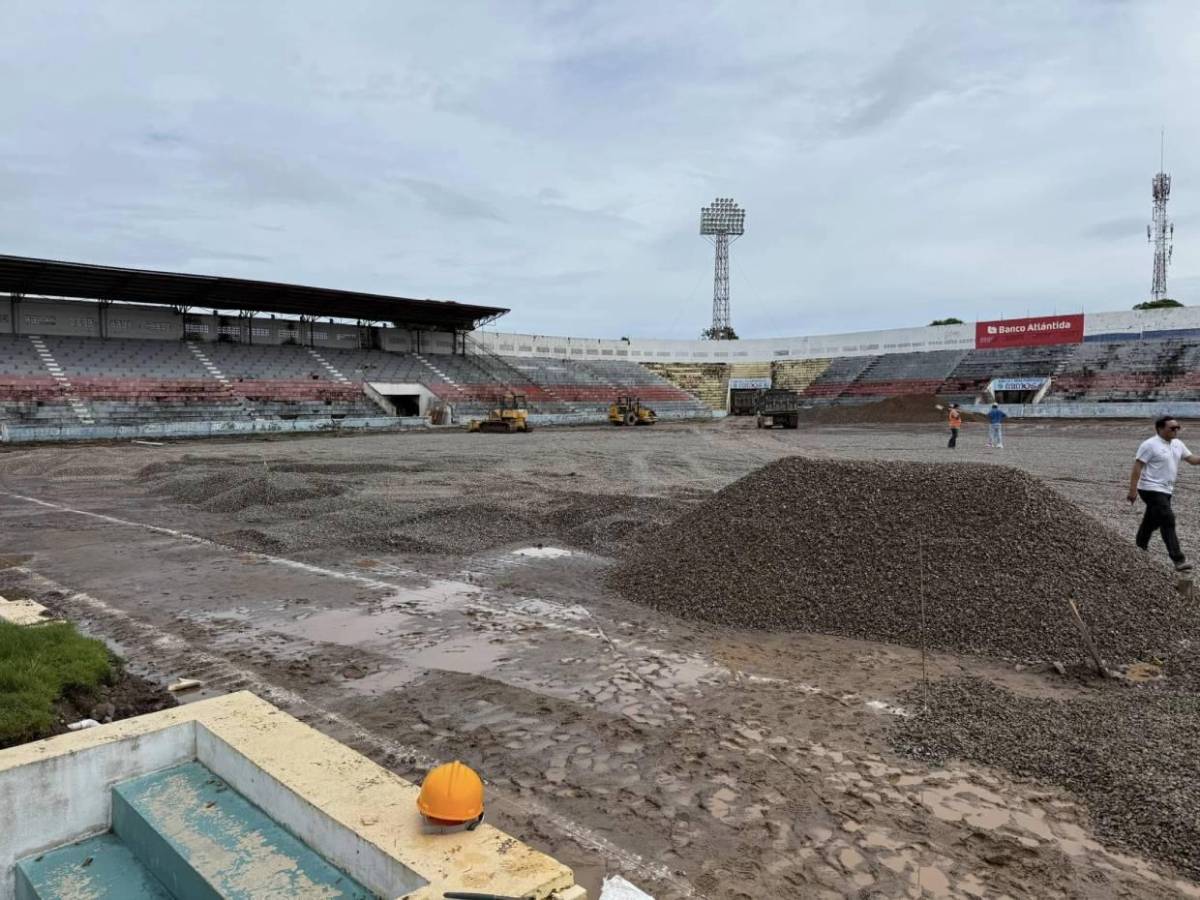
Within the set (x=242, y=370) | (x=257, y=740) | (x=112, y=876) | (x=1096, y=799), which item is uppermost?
(x=242, y=370)

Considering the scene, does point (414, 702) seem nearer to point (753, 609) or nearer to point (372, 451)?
point (753, 609)

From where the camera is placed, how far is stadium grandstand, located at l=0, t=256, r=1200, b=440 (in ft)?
119

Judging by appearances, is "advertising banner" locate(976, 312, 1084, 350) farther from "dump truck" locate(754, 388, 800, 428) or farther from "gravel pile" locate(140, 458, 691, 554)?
"gravel pile" locate(140, 458, 691, 554)

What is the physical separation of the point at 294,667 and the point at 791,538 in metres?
4.73

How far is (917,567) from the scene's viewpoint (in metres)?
6.60

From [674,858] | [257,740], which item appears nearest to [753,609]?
[674,858]

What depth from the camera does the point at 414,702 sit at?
16.4 feet

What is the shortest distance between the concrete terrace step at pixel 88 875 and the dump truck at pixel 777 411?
40.2m

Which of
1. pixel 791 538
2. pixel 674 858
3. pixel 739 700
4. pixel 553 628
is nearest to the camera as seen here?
pixel 674 858

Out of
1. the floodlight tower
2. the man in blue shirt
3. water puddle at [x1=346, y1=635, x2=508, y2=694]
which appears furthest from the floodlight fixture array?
water puddle at [x1=346, y1=635, x2=508, y2=694]

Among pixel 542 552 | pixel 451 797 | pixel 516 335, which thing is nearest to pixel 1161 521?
pixel 542 552

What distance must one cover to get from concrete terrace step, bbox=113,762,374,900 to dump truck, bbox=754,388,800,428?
39.9 meters

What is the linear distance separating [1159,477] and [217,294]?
148 feet

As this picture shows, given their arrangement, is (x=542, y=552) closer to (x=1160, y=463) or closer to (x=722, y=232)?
(x=1160, y=463)
